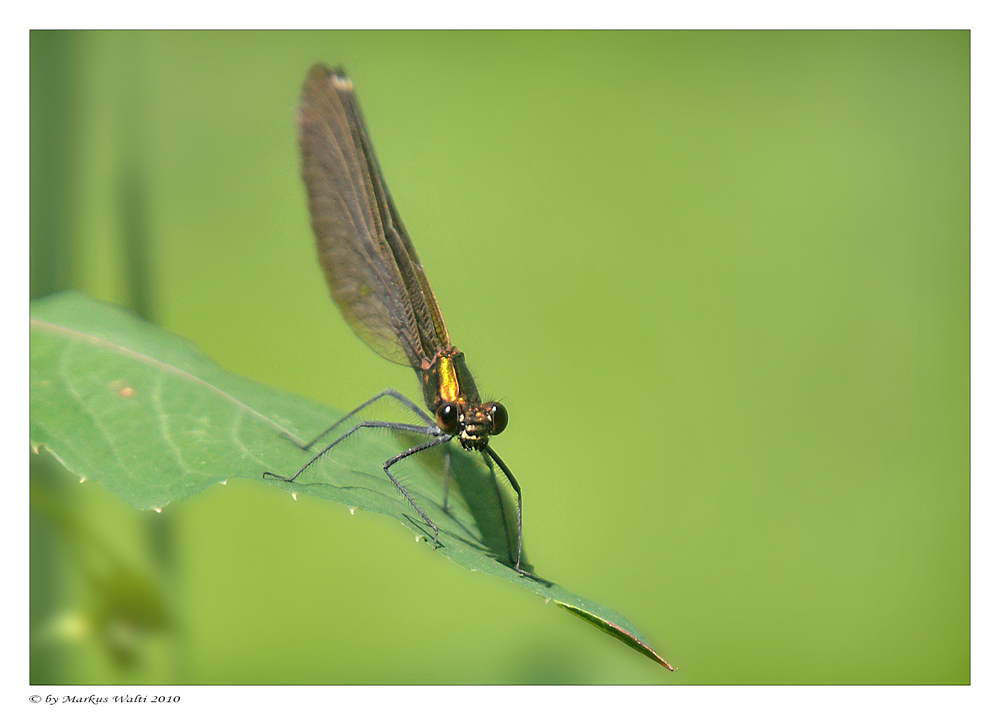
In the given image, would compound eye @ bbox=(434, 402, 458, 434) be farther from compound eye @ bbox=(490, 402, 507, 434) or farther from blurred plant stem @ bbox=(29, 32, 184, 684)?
blurred plant stem @ bbox=(29, 32, 184, 684)

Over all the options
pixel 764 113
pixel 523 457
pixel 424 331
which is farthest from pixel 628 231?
pixel 424 331

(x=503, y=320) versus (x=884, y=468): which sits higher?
(x=503, y=320)

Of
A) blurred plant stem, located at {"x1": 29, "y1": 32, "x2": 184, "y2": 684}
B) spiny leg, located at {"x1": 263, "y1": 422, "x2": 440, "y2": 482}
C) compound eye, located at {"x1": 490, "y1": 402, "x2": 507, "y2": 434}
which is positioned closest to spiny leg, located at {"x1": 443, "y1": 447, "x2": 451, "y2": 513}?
spiny leg, located at {"x1": 263, "y1": 422, "x2": 440, "y2": 482}

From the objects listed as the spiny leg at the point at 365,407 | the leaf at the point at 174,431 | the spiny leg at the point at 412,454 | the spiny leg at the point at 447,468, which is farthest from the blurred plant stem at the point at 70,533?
the spiny leg at the point at 447,468

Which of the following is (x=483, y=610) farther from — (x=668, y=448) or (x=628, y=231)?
(x=628, y=231)

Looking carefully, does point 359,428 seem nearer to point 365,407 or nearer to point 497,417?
point 365,407
